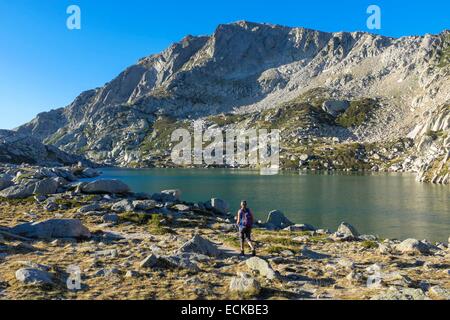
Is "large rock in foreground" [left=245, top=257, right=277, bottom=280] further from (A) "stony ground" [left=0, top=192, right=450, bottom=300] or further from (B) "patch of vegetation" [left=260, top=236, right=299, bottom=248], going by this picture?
(B) "patch of vegetation" [left=260, top=236, right=299, bottom=248]

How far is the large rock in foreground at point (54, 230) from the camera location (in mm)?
25406

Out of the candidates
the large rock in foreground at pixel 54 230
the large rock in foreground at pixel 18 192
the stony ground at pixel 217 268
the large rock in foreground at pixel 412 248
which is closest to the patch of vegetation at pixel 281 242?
the stony ground at pixel 217 268

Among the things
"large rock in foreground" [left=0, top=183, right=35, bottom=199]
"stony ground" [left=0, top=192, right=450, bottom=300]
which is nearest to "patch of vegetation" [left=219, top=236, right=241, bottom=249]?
"stony ground" [left=0, top=192, right=450, bottom=300]

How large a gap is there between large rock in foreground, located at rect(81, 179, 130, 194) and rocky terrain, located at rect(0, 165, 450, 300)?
12461mm

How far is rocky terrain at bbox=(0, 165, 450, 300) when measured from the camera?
48.8 ft

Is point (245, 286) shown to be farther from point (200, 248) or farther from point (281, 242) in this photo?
point (281, 242)

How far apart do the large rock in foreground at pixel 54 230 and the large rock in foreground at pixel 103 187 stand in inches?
885

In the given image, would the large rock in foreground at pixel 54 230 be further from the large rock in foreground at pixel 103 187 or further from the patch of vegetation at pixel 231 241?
the large rock in foreground at pixel 103 187

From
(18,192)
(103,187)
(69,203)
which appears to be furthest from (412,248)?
(18,192)

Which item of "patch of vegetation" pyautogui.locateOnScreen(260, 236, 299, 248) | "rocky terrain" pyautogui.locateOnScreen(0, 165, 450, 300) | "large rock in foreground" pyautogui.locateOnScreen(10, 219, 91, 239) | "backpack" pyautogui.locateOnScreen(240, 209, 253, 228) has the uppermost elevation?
"backpack" pyautogui.locateOnScreen(240, 209, 253, 228)

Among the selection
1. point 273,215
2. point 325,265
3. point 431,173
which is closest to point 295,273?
point 325,265

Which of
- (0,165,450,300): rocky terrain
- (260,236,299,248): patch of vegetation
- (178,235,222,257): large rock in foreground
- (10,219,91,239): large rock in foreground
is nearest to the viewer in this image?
(0,165,450,300): rocky terrain
